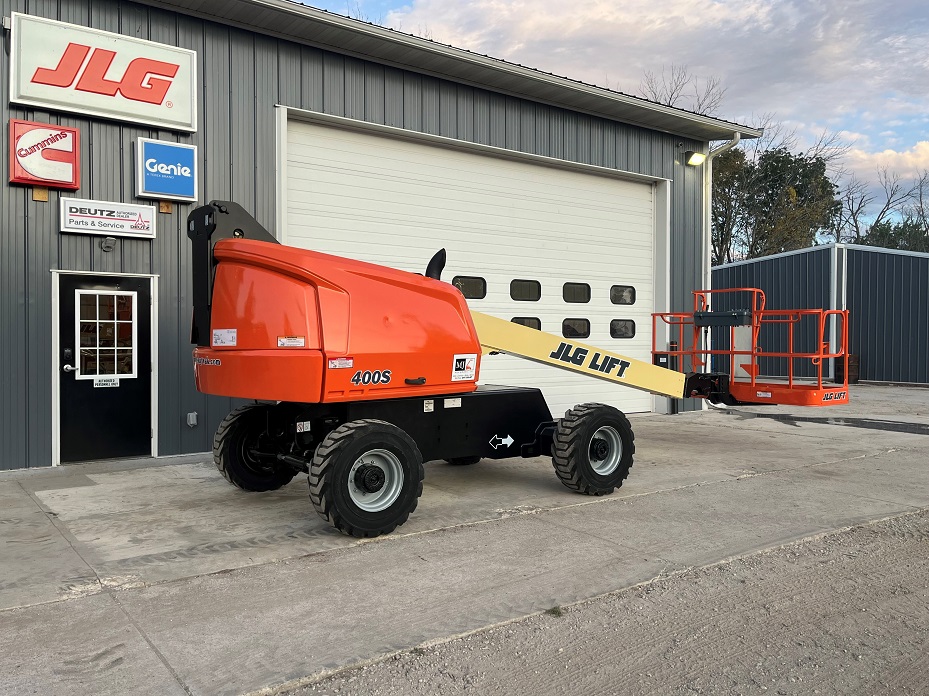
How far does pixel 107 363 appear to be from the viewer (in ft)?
26.8

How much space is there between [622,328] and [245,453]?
806 cm

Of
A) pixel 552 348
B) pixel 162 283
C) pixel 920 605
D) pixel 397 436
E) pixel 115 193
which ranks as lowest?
pixel 920 605

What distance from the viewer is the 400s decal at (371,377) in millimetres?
5418

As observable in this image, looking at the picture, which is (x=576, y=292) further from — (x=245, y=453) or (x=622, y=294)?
(x=245, y=453)

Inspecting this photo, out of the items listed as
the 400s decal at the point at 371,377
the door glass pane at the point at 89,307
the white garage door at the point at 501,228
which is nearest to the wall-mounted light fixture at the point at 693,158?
the white garage door at the point at 501,228

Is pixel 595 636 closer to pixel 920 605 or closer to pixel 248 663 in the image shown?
pixel 248 663

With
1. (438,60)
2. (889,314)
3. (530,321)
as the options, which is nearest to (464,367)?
(438,60)

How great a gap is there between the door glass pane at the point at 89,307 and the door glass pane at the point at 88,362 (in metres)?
0.36

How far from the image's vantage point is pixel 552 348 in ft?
23.5

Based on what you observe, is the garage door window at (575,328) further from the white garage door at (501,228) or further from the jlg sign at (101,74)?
the jlg sign at (101,74)

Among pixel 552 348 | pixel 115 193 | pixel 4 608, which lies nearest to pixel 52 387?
pixel 115 193

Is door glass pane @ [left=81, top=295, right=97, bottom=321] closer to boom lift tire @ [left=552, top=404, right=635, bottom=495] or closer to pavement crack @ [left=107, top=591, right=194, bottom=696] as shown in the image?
pavement crack @ [left=107, top=591, right=194, bottom=696]

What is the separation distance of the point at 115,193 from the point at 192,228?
284 centimetres

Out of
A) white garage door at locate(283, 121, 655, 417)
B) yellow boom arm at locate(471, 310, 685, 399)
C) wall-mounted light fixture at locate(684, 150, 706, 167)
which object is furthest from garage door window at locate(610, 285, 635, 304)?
yellow boom arm at locate(471, 310, 685, 399)
